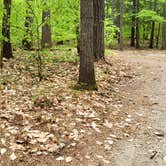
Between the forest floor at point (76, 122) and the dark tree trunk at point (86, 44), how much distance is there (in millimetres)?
350

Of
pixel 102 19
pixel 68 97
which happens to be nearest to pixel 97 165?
pixel 68 97

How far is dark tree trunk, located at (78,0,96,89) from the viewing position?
265 inches

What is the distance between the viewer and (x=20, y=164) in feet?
13.3

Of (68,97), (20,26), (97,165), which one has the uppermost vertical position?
(20,26)

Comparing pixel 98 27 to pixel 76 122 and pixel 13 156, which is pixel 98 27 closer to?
pixel 76 122

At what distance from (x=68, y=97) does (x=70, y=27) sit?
4938 millimetres

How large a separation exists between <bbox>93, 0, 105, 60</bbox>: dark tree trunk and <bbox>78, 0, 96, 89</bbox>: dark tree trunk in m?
3.34

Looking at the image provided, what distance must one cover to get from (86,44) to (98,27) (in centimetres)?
353

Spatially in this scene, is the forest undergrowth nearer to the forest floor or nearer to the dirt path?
the forest floor

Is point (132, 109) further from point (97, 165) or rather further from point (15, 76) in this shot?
point (15, 76)

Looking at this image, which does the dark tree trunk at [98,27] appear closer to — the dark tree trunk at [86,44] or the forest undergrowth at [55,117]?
the forest undergrowth at [55,117]

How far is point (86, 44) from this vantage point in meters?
6.89

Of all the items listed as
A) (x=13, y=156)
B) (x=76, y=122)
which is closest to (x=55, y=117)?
(x=76, y=122)

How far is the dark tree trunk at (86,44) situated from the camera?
673 centimetres
